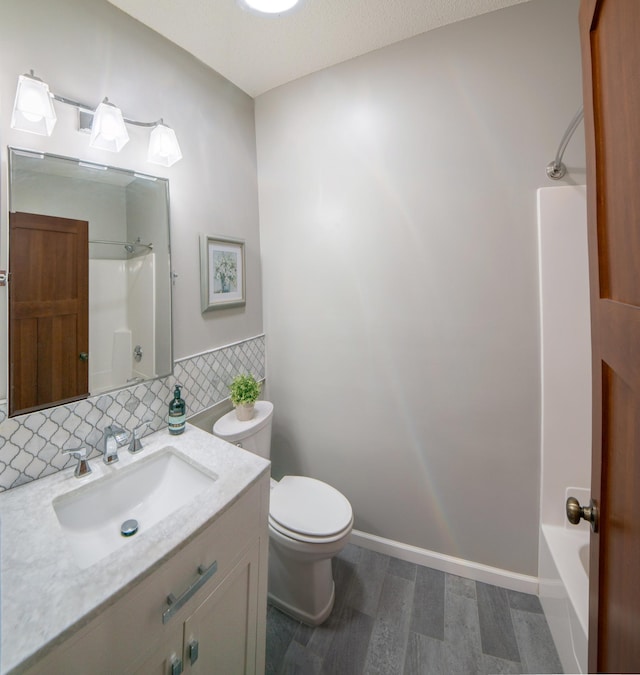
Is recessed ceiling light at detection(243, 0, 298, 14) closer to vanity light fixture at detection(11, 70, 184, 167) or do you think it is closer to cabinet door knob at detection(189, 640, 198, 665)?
vanity light fixture at detection(11, 70, 184, 167)

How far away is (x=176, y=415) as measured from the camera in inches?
47.9

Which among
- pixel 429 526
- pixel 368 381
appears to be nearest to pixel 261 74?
pixel 368 381

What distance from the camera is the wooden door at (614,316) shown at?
1.55 ft

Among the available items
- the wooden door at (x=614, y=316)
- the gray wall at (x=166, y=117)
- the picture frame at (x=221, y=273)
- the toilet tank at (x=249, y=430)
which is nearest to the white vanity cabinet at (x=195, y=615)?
the toilet tank at (x=249, y=430)

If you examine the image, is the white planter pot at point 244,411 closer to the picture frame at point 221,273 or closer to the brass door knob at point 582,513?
the picture frame at point 221,273

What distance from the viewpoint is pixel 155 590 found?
640 mm

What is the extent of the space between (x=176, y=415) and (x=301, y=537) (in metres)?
0.71

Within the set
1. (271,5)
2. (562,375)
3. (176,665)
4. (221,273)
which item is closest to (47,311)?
(221,273)

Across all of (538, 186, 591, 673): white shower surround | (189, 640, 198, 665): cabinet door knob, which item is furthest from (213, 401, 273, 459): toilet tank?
(538, 186, 591, 673): white shower surround

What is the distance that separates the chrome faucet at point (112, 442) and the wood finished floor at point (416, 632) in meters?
1.02

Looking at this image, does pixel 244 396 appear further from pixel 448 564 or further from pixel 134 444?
pixel 448 564

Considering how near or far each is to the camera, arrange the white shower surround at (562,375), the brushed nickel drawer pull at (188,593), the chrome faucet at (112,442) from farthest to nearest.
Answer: the white shower surround at (562,375), the chrome faucet at (112,442), the brushed nickel drawer pull at (188,593)

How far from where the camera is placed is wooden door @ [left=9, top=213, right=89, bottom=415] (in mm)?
895

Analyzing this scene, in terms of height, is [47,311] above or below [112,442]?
above
